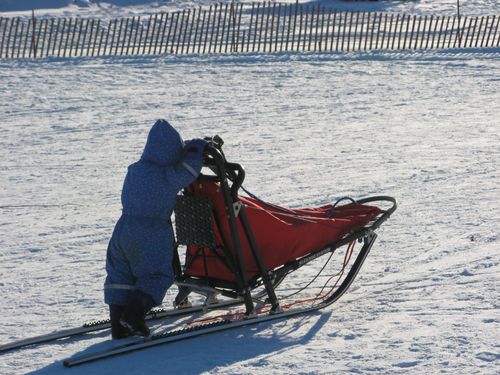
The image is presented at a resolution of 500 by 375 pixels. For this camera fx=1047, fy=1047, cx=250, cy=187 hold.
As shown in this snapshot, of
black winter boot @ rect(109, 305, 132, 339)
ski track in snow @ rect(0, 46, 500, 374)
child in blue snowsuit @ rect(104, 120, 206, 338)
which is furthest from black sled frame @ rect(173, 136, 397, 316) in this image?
black winter boot @ rect(109, 305, 132, 339)

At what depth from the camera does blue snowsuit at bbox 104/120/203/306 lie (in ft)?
17.5

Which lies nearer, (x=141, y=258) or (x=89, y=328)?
A: (x=141, y=258)

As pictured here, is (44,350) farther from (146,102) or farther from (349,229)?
(146,102)

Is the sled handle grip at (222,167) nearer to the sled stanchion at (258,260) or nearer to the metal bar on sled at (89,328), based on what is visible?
the sled stanchion at (258,260)

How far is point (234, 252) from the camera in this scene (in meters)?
5.57

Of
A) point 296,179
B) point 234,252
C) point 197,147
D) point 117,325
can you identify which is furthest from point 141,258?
point 296,179

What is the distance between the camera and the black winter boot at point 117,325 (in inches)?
216

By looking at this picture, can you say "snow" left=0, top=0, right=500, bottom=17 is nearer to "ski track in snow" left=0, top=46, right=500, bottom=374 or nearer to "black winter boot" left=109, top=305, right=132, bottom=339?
"ski track in snow" left=0, top=46, right=500, bottom=374

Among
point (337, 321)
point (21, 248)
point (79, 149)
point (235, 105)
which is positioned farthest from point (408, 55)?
point (337, 321)

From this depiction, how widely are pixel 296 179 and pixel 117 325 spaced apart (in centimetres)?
477

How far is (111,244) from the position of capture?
548 cm

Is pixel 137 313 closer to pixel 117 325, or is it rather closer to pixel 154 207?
pixel 117 325

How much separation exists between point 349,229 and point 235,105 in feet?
29.6

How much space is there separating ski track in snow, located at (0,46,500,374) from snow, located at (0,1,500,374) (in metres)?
0.02
